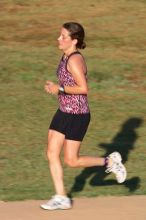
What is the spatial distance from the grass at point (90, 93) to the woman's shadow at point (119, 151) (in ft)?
0.04

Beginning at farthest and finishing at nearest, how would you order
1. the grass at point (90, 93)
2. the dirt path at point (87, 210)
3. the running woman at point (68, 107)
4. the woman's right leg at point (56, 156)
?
the grass at point (90, 93), the woman's right leg at point (56, 156), the running woman at point (68, 107), the dirt path at point (87, 210)

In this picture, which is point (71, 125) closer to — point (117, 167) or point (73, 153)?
point (73, 153)

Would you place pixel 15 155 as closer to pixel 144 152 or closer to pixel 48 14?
pixel 144 152

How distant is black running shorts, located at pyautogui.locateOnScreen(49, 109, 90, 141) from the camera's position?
7.45 metres

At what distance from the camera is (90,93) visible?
14.3 metres

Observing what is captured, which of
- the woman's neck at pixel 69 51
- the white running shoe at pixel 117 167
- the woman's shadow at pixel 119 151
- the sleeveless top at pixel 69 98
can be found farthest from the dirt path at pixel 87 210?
the woman's neck at pixel 69 51

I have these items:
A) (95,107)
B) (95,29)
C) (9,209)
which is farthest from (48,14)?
(9,209)

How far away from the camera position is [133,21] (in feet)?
65.8

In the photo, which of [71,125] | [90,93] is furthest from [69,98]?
[90,93]

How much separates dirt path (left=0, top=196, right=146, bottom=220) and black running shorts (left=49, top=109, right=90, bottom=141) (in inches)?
26.6

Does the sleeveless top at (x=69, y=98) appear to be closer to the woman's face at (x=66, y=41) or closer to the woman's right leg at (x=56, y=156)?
the woman's face at (x=66, y=41)

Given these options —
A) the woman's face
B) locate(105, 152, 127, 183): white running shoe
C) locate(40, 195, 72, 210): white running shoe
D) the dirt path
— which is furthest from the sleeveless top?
the dirt path

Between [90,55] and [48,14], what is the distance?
4.09 m

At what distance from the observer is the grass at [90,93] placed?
917 centimetres
